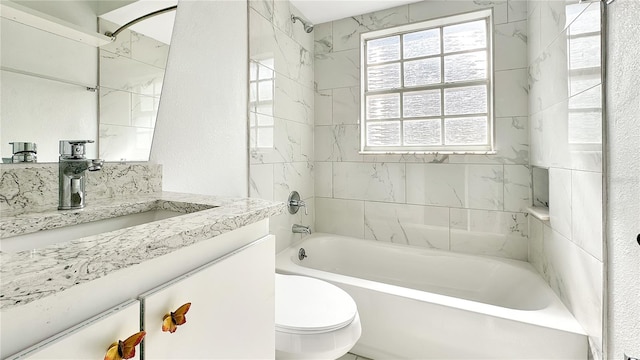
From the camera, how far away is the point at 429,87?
2438 millimetres

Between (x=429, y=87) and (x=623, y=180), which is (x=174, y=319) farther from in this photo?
(x=429, y=87)

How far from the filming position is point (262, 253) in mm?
821

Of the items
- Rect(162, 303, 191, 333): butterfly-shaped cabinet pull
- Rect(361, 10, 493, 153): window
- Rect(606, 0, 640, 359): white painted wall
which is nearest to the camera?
Rect(162, 303, 191, 333): butterfly-shaped cabinet pull

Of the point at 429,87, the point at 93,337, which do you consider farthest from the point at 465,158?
the point at 93,337

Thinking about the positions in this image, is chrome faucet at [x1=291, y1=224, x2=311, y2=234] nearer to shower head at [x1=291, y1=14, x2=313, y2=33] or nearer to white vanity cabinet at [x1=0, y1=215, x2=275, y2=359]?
white vanity cabinet at [x1=0, y1=215, x2=275, y2=359]

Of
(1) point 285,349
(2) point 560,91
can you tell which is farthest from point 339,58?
(1) point 285,349

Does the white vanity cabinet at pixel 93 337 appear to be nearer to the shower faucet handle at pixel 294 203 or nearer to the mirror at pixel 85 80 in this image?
the mirror at pixel 85 80

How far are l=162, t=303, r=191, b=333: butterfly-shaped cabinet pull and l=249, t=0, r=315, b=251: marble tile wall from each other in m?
1.40

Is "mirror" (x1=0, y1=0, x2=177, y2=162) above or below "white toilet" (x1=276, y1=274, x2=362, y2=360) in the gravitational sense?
above

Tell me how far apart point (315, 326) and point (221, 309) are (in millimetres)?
560

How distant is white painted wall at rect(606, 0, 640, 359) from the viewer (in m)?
0.90

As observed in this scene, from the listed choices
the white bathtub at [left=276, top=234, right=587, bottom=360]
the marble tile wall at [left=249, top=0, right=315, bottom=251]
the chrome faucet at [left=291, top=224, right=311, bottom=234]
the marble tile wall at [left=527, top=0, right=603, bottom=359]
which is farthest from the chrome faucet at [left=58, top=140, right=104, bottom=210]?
the marble tile wall at [left=527, top=0, right=603, bottom=359]

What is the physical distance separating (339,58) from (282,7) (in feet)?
2.13

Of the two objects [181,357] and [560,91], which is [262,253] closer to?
[181,357]
